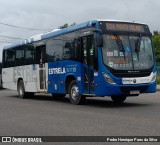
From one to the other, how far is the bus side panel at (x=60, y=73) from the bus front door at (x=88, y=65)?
0.31m

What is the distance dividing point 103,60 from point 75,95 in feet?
8.25

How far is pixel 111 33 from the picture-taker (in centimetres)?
1577

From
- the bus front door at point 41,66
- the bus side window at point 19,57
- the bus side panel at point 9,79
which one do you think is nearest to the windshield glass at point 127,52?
Answer: the bus front door at point 41,66

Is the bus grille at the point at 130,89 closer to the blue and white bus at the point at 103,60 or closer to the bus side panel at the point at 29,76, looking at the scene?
the blue and white bus at the point at 103,60

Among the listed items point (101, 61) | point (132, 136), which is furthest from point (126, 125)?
point (101, 61)

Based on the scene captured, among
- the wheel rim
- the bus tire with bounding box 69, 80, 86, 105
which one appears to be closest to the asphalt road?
the bus tire with bounding box 69, 80, 86, 105

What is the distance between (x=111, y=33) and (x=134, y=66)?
150 cm

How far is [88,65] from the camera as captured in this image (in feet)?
53.0

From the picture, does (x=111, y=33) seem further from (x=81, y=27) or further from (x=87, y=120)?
(x=87, y=120)

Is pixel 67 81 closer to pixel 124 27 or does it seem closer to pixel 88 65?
pixel 88 65

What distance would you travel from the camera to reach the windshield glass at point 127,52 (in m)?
15.5

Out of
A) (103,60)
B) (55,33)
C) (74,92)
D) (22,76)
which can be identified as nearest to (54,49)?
(55,33)

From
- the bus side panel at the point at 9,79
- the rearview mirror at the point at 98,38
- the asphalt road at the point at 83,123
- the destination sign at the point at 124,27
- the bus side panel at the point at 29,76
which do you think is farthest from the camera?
the bus side panel at the point at 9,79

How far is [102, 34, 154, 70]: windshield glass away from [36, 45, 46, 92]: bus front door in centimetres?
545
